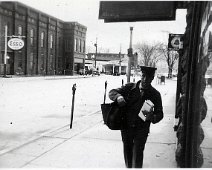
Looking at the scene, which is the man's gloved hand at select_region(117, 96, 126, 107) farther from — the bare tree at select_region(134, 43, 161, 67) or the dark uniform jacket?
the bare tree at select_region(134, 43, 161, 67)

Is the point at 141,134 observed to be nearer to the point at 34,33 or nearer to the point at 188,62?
the point at 188,62

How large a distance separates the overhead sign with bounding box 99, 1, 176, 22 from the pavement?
2.33m

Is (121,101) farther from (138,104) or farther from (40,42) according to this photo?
(40,42)

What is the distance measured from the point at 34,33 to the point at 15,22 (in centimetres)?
574

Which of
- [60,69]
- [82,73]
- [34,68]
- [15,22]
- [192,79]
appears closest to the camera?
[192,79]

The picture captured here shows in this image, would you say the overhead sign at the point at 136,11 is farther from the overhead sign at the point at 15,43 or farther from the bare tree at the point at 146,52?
the overhead sign at the point at 15,43

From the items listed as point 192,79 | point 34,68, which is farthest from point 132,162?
point 34,68

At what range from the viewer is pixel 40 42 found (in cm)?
4684

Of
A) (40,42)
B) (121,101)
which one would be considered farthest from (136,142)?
(40,42)

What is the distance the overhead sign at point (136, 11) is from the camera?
412 centimetres

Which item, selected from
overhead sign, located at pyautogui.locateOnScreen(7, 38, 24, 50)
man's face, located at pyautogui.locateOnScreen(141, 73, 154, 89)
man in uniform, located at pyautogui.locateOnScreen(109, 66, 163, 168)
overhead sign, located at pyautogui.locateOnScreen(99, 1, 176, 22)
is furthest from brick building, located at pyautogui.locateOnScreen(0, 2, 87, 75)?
man's face, located at pyautogui.locateOnScreen(141, 73, 154, 89)

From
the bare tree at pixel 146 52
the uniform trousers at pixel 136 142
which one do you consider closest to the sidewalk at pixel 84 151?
the uniform trousers at pixel 136 142

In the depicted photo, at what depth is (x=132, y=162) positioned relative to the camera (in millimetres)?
4391

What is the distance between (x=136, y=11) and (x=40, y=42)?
4411 cm
